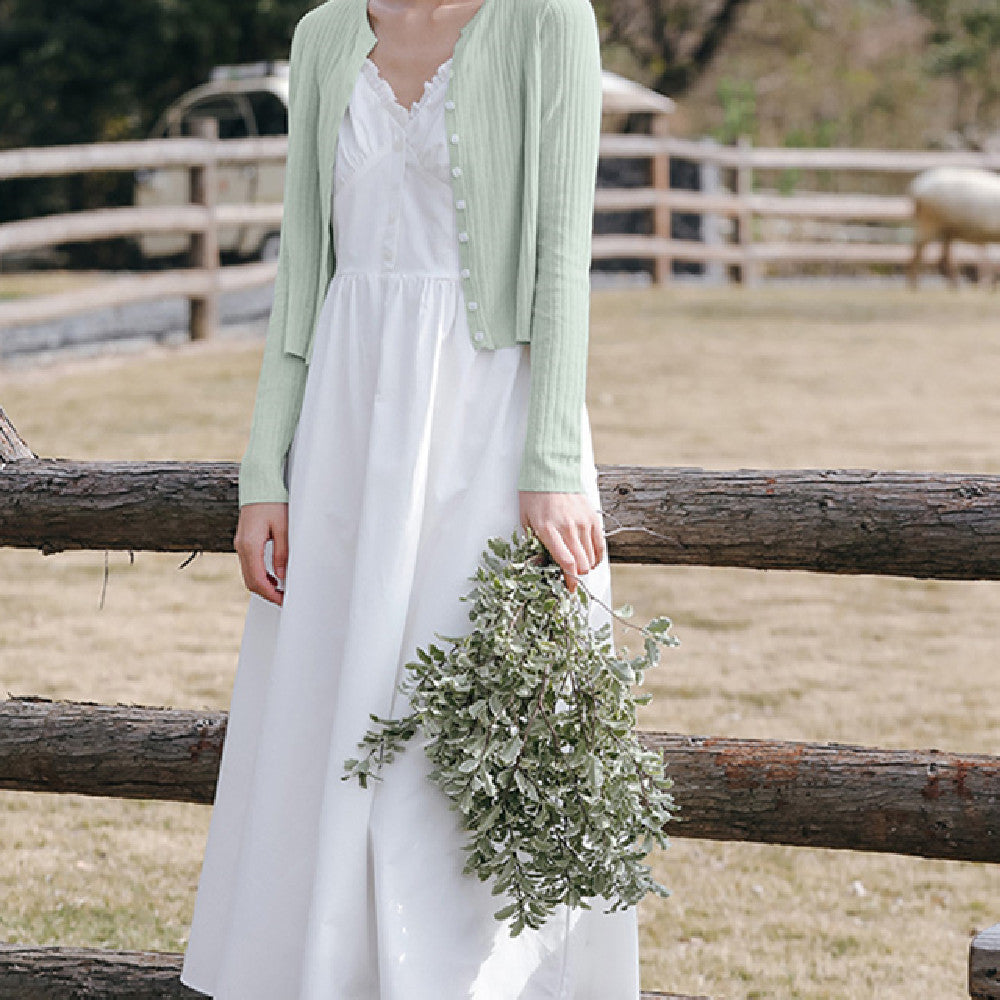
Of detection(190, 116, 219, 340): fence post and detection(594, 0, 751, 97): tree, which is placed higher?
detection(594, 0, 751, 97): tree

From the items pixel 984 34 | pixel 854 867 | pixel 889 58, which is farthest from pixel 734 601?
pixel 889 58

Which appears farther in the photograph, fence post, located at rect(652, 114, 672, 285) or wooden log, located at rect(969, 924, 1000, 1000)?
fence post, located at rect(652, 114, 672, 285)

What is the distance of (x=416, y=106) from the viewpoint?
2066mm

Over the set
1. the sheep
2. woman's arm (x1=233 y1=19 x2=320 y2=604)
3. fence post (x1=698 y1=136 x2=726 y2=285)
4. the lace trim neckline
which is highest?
fence post (x1=698 y1=136 x2=726 y2=285)

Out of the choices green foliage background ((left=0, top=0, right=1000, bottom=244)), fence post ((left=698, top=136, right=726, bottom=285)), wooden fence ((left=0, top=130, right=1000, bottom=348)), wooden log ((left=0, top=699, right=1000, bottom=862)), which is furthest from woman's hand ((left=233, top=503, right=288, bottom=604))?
green foliage background ((left=0, top=0, right=1000, bottom=244))

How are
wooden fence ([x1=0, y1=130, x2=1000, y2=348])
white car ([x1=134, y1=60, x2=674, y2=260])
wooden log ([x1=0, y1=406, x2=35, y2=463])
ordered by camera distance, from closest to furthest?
1. wooden log ([x1=0, y1=406, x2=35, y2=463])
2. wooden fence ([x1=0, y1=130, x2=1000, y2=348])
3. white car ([x1=134, y1=60, x2=674, y2=260])

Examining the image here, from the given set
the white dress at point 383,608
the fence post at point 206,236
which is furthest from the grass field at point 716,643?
the white dress at point 383,608

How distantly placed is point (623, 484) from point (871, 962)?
1367 mm

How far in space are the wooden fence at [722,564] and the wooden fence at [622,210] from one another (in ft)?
21.0

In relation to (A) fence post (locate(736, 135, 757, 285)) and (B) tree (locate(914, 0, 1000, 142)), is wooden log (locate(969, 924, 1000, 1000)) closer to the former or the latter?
(A) fence post (locate(736, 135, 757, 285))

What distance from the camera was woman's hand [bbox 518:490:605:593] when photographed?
1.97 meters

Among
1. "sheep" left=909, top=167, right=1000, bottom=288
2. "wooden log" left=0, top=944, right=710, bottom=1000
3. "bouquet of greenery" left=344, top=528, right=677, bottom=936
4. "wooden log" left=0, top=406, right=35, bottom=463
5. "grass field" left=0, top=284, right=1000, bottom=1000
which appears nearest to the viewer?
"bouquet of greenery" left=344, top=528, right=677, bottom=936

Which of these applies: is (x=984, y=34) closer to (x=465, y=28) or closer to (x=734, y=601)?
(x=734, y=601)

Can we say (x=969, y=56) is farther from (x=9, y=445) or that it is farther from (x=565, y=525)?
(x=565, y=525)
